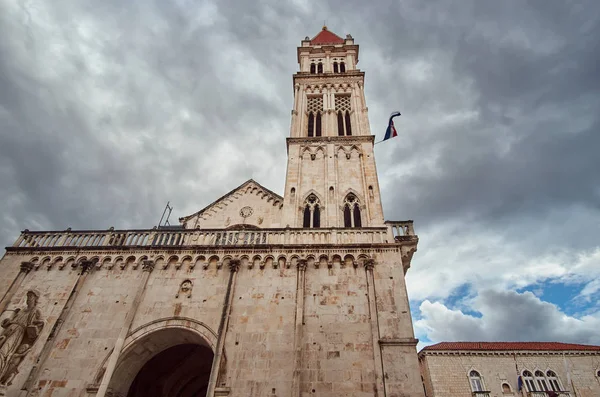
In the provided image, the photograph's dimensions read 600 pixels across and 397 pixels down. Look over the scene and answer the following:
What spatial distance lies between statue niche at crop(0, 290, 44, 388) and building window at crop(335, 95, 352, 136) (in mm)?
19470

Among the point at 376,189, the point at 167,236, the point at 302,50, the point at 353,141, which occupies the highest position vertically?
the point at 302,50

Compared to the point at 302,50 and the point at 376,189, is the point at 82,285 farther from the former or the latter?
the point at 302,50

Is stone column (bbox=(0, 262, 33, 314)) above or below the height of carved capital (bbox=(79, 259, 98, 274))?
below

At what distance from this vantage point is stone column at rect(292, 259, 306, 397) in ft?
36.1

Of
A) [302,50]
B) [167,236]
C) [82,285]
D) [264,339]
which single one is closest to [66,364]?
[82,285]

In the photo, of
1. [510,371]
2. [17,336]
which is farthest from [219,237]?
[510,371]

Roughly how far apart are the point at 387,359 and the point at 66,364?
38.8ft

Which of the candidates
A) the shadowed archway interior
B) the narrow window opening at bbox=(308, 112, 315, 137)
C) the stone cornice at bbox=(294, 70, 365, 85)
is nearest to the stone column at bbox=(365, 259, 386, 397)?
the shadowed archway interior

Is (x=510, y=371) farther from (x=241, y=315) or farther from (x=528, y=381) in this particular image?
(x=241, y=315)

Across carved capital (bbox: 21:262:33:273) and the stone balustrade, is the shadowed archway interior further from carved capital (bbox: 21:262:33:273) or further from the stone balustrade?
carved capital (bbox: 21:262:33:273)

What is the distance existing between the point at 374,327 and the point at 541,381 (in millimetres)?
24934

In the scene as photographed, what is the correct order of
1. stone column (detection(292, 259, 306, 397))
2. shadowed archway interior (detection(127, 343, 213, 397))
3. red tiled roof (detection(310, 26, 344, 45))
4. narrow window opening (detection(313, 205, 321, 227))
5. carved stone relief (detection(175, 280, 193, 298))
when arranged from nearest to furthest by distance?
1. stone column (detection(292, 259, 306, 397))
2. carved stone relief (detection(175, 280, 193, 298))
3. shadowed archway interior (detection(127, 343, 213, 397))
4. narrow window opening (detection(313, 205, 321, 227))
5. red tiled roof (detection(310, 26, 344, 45))

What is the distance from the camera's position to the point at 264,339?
12211 mm

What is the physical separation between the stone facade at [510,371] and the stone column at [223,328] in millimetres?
21825
